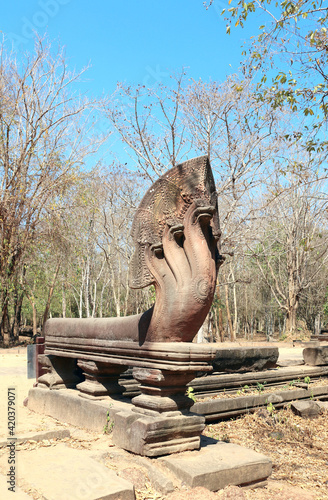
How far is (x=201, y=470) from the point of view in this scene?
3.13 meters

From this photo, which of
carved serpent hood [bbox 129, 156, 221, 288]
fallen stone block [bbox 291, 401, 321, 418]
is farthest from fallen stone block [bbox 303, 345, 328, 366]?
carved serpent hood [bbox 129, 156, 221, 288]

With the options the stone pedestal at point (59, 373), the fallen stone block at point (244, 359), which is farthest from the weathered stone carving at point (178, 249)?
the fallen stone block at point (244, 359)

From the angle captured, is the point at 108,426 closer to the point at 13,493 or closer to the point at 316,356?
the point at 13,493

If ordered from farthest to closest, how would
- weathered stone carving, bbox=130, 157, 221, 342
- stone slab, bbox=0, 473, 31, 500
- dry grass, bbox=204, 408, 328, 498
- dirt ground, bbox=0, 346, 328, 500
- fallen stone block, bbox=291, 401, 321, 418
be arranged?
1. fallen stone block, bbox=291, 401, 321, 418
2. dry grass, bbox=204, 408, 328, 498
3. weathered stone carving, bbox=130, 157, 221, 342
4. dirt ground, bbox=0, 346, 328, 500
5. stone slab, bbox=0, 473, 31, 500

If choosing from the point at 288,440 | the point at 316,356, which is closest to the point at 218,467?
the point at 288,440

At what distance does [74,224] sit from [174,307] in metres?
15.0

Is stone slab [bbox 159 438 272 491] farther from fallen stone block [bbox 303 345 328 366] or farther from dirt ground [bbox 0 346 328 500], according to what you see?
fallen stone block [bbox 303 345 328 366]

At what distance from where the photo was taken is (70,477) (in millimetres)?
2959

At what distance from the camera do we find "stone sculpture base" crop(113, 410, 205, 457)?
3.38m

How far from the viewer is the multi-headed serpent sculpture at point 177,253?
3664mm

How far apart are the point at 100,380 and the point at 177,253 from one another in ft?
6.19

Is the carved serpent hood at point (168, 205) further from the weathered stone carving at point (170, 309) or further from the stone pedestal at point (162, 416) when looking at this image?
the stone pedestal at point (162, 416)

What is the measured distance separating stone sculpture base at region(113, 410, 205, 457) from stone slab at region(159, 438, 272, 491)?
0.27 feet

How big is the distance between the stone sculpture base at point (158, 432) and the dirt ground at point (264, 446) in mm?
175
